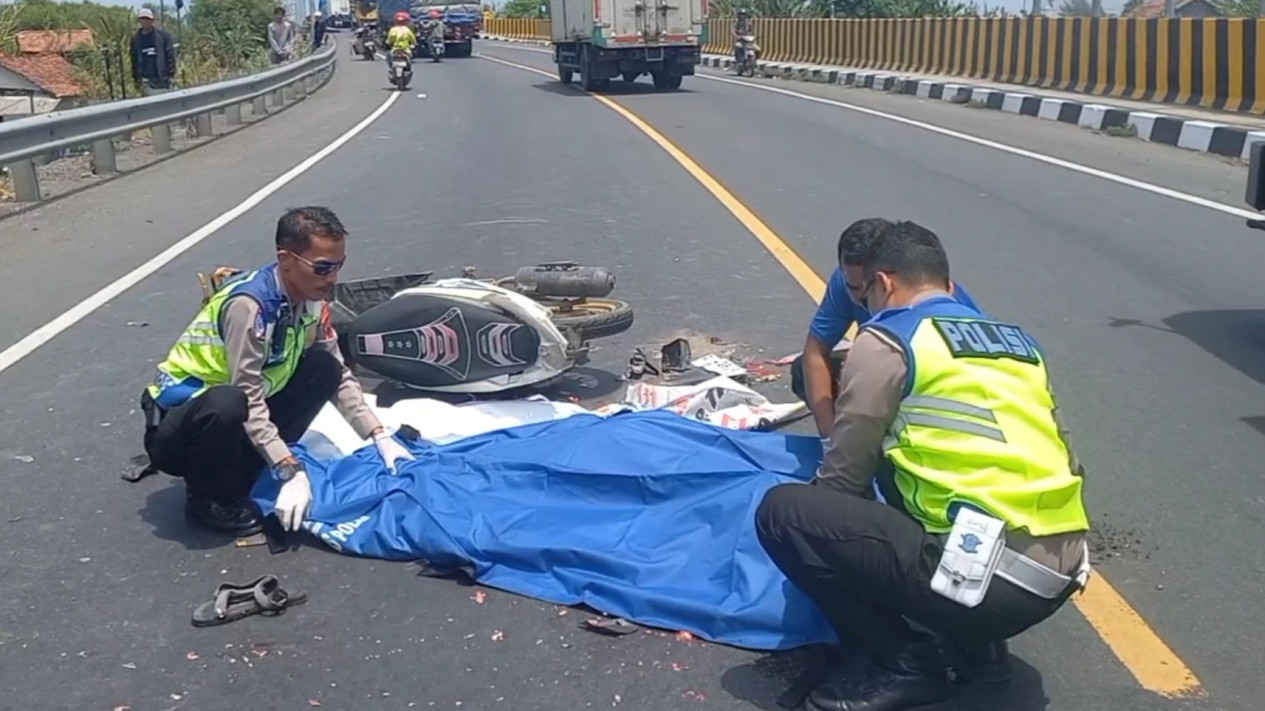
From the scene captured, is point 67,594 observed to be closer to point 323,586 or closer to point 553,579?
point 323,586

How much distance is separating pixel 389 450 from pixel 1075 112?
17254mm

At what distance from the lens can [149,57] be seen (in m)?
20.9

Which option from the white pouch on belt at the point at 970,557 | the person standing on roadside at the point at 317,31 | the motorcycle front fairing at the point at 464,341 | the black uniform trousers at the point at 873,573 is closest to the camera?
the white pouch on belt at the point at 970,557

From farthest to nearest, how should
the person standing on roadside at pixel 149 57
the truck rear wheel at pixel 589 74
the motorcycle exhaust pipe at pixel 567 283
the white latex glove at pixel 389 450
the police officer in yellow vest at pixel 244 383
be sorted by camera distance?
the truck rear wheel at pixel 589 74 < the person standing on roadside at pixel 149 57 < the motorcycle exhaust pipe at pixel 567 283 < the white latex glove at pixel 389 450 < the police officer in yellow vest at pixel 244 383

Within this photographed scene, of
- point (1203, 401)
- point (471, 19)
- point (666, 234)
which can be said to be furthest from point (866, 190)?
point (471, 19)

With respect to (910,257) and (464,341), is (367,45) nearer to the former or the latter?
(464,341)

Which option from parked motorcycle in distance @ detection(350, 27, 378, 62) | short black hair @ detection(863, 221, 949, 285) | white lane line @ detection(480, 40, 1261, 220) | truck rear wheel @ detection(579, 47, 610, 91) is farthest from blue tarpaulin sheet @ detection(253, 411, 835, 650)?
parked motorcycle in distance @ detection(350, 27, 378, 62)

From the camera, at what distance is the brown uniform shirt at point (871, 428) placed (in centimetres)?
357

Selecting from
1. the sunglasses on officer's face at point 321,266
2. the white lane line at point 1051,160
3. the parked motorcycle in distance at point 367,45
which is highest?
the sunglasses on officer's face at point 321,266

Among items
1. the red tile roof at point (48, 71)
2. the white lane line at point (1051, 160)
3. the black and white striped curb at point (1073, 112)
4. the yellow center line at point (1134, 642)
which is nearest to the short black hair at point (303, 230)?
the yellow center line at point (1134, 642)

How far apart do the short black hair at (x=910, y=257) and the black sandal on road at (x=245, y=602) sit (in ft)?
6.52

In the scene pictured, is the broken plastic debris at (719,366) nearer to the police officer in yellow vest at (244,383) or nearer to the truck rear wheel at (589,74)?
the police officer in yellow vest at (244,383)

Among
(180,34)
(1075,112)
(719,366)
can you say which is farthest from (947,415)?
(180,34)

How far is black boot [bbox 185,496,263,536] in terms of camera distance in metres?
5.01
